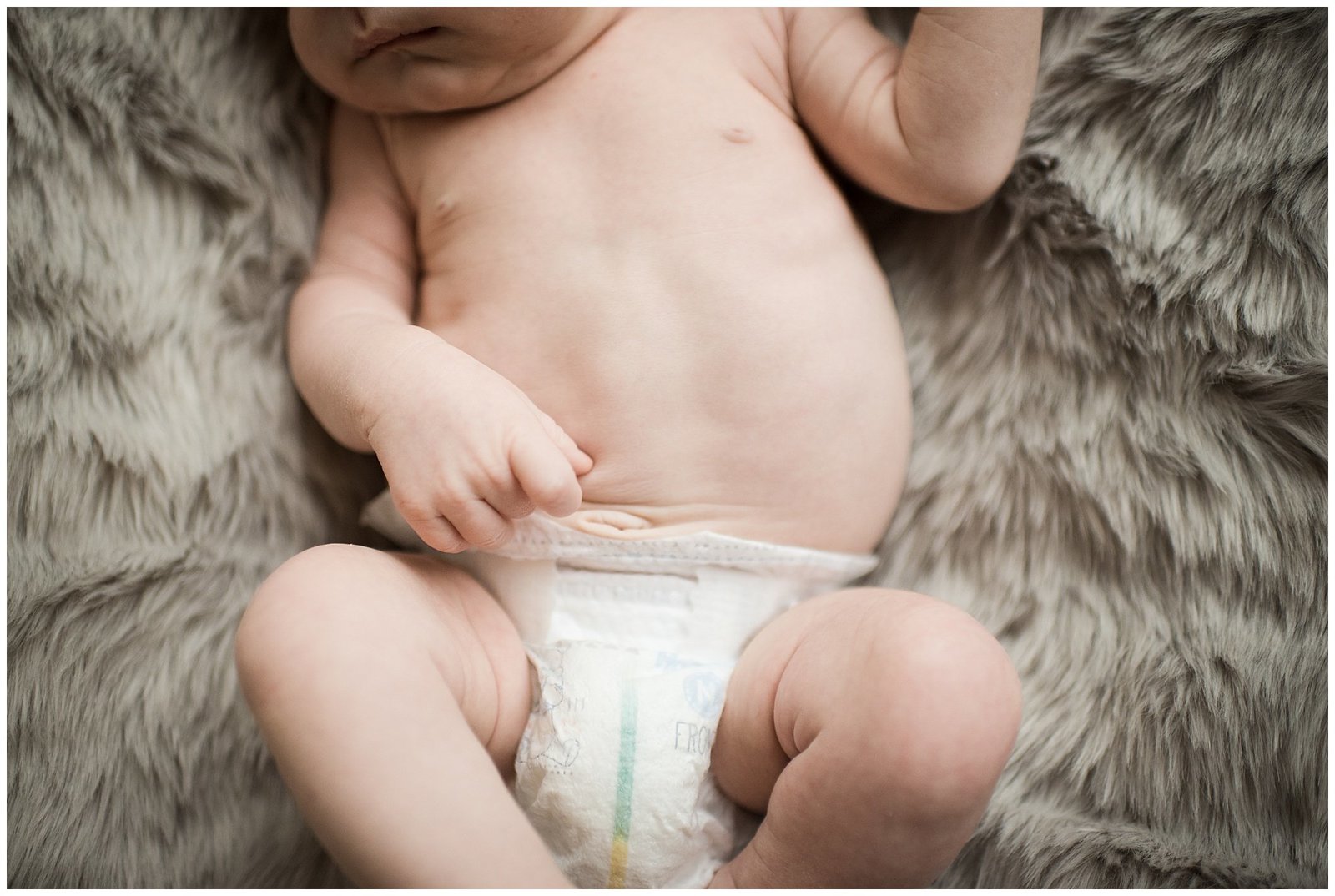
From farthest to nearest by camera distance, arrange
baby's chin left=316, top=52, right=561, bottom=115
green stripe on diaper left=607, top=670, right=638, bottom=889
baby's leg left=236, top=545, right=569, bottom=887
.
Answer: baby's chin left=316, top=52, right=561, bottom=115, green stripe on diaper left=607, top=670, right=638, bottom=889, baby's leg left=236, top=545, right=569, bottom=887

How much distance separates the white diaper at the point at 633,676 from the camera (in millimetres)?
700

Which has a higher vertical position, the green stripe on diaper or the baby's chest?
the baby's chest

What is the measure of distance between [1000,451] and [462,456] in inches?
20.1

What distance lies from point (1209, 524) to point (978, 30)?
0.45 meters

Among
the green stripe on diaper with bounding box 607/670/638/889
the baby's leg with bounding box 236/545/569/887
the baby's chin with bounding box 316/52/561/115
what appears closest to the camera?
the baby's leg with bounding box 236/545/569/887

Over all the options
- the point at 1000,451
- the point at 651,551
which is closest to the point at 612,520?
the point at 651,551

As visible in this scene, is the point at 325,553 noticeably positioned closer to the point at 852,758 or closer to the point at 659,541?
the point at 659,541

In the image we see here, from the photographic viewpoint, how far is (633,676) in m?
0.72

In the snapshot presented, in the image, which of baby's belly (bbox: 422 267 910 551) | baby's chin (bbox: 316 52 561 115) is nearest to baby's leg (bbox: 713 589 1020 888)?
baby's belly (bbox: 422 267 910 551)

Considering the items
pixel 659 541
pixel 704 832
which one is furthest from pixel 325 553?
pixel 704 832

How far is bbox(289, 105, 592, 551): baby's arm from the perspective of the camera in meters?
0.67

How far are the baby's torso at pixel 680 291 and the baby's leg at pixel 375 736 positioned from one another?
0.20 m

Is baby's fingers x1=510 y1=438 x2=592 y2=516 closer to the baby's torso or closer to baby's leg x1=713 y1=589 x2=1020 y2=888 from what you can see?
the baby's torso

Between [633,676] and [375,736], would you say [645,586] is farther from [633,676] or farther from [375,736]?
[375,736]
